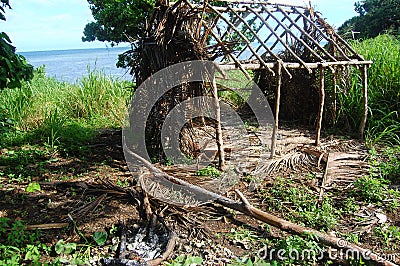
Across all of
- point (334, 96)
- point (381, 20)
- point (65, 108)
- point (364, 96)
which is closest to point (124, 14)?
point (65, 108)

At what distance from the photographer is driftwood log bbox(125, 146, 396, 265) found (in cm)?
255

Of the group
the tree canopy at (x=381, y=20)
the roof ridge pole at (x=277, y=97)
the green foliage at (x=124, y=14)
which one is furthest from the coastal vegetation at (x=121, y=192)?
the tree canopy at (x=381, y=20)

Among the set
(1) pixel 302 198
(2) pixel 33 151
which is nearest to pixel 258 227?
(1) pixel 302 198

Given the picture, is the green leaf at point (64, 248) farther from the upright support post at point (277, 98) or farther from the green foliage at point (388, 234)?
the upright support post at point (277, 98)

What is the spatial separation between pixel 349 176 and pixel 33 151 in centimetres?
385

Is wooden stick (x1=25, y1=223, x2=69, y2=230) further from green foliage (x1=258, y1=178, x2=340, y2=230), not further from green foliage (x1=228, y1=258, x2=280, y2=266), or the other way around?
green foliage (x1=258, y1=178, x2=340, y2=230)

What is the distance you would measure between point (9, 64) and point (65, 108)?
376 centimetres

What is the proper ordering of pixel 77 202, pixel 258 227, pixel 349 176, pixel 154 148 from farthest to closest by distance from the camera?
pixel 154 148 < pixel 349 176 < pixel 77 202 < pixel 258 227

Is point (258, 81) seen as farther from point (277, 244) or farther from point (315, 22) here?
point (277, 244)

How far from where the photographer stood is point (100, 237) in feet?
9.07

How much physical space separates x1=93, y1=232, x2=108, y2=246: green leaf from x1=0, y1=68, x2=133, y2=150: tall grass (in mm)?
2367

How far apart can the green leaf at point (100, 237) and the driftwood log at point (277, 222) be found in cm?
97

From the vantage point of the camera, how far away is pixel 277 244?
2.77 m

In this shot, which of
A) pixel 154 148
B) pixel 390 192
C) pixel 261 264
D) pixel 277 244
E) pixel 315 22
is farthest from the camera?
pixel 315 22
